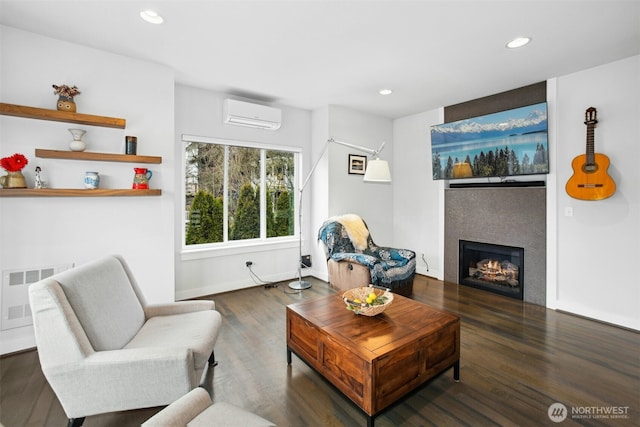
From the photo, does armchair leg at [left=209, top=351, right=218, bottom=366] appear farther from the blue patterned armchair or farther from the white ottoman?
the blue patterned armchair

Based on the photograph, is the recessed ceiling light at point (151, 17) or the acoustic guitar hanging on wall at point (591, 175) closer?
the recessed ceiling light at point (151, 17)

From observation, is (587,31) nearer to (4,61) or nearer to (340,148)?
(340,148)

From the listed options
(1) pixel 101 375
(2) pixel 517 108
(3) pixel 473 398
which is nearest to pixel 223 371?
(1) pixel 101 375

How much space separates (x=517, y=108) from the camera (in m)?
3.53

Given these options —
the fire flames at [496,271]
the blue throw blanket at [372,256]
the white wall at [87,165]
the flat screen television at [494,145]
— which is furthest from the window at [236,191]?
the fire flames at [496,271]

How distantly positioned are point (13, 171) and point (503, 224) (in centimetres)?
501

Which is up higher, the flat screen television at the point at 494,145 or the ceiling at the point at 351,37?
the ceiling at the point at 351,37

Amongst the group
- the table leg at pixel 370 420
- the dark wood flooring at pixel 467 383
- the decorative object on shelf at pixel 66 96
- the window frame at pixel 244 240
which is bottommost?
the dark wood flooring at pixel 467 383

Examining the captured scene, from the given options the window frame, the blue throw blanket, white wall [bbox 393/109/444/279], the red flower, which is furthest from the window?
white wall [bbox 393/109/444/279]

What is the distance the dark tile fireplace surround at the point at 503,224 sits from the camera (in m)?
3.46

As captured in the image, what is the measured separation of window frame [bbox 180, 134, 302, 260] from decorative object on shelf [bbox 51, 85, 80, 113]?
113 centimetres

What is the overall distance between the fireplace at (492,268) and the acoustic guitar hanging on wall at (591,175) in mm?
935

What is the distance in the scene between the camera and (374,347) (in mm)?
1625

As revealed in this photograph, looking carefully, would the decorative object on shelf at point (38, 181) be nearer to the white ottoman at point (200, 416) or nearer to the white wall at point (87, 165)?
the white wall at point (87, 165)
